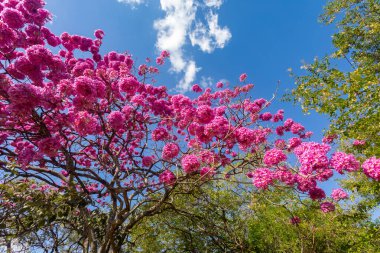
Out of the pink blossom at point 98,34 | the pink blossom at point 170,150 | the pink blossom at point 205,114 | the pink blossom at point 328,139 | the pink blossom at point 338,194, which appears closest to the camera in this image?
the pink blossom at point 338,194

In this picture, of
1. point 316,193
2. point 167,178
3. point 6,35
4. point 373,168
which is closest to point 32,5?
point 6,35

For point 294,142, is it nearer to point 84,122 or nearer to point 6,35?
point 84,122

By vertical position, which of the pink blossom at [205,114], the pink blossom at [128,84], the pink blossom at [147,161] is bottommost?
the pink blossom at [205,114]

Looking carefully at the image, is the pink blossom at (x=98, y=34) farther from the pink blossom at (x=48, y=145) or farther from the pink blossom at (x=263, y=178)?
the pink blossom at (x=263, y=178)

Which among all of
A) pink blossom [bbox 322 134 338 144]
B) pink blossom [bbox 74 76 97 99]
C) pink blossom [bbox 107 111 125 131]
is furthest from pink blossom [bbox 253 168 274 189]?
pink blossom [bbox 322 134 338 144]

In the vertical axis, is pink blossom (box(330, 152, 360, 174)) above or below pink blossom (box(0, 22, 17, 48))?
below

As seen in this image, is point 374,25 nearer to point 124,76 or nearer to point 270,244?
point 124,76

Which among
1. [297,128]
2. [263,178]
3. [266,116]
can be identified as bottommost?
[263,178]

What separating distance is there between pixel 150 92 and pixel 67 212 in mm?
4385

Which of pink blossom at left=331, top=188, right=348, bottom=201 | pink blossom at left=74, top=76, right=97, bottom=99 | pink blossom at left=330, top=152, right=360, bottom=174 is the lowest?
pink blossom at left=330, top=152, right=360, bottom=174

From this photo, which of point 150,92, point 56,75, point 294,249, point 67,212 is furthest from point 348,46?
point 67,212

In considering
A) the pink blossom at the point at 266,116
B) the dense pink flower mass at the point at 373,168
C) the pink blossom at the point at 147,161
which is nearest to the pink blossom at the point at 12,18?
the pink blossom at the point at 147,161

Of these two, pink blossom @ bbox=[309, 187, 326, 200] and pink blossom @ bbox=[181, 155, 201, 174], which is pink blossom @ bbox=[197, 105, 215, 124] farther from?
pink blossom @ bbox=[309, 187, 326, 200]

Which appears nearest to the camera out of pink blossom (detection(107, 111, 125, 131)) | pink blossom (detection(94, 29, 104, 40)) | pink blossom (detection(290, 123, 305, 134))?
pink blossom (detection(107, 111, 125, 131))
